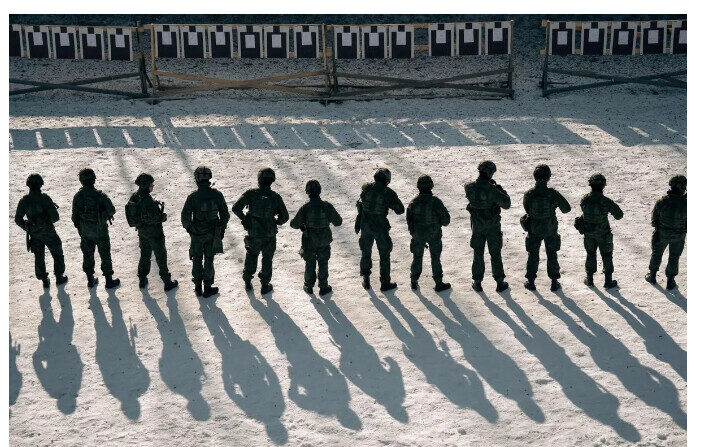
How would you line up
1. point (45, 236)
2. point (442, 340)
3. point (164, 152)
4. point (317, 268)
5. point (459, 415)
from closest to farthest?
1. point (459, 415)
2. point (442, 340)
3. point (45, 236)
4. point (317, 268)
5. point (164, 152)

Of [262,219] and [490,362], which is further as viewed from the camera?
[262,219]

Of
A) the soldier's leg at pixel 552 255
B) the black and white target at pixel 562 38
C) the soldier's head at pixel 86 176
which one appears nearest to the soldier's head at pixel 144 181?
the soldier's head at pixel 86 176

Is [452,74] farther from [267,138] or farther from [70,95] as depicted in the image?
[70,95]

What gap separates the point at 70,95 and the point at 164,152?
14.7ft

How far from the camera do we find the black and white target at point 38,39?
2025cm

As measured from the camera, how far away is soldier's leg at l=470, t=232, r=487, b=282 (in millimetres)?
11633

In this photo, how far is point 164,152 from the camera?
1655cm

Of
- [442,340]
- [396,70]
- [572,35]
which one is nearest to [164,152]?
[396,70]

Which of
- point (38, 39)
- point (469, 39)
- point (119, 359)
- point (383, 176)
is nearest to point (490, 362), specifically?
point (383, 176)

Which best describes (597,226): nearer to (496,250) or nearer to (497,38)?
(496,250)

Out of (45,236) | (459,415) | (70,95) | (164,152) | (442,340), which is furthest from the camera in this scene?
(70,95)

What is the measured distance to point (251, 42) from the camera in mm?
20109

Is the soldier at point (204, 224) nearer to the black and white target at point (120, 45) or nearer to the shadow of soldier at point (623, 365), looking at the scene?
the shadow of soldier at point (623, 365)

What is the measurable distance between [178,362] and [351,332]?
1.96 metres
